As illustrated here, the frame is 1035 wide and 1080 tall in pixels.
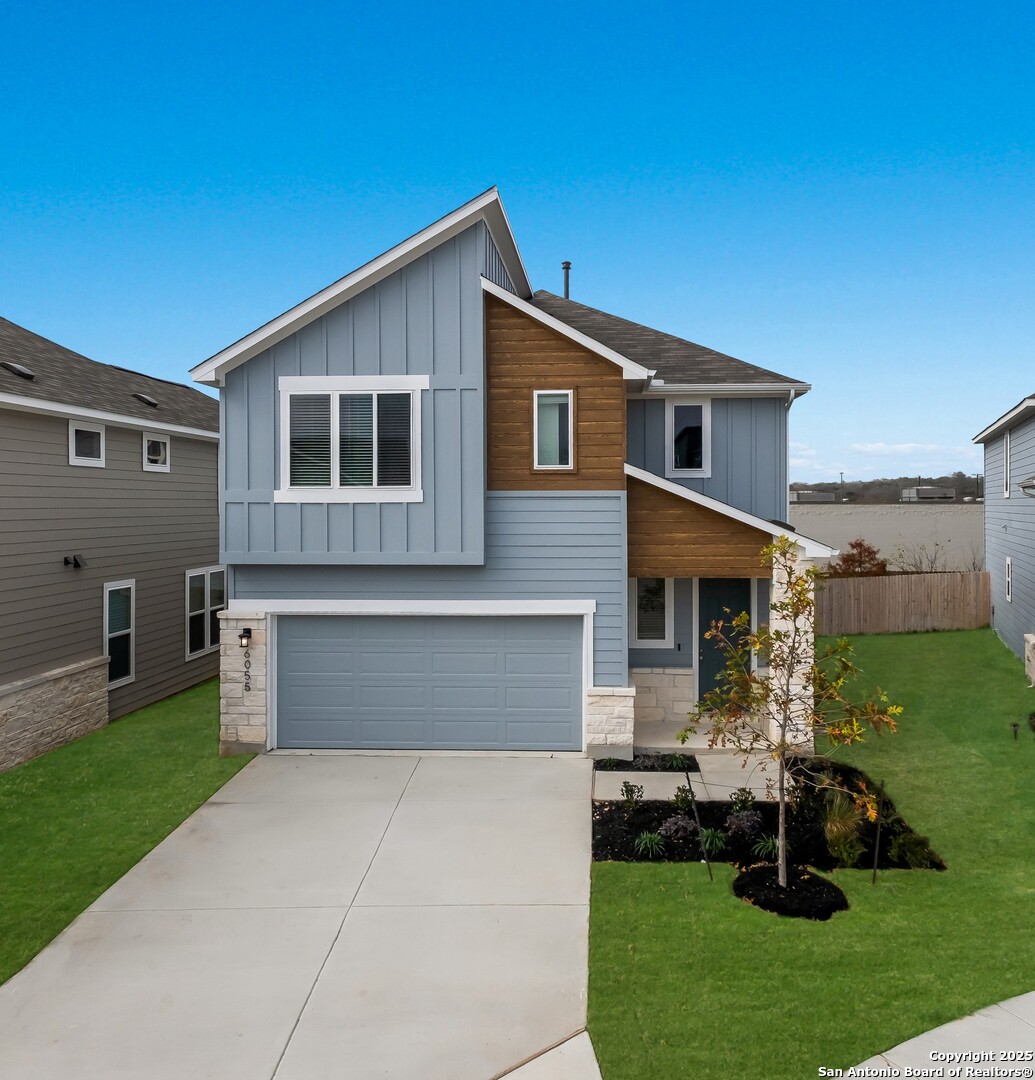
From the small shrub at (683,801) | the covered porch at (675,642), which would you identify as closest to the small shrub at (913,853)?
the small shrub at (683,801)

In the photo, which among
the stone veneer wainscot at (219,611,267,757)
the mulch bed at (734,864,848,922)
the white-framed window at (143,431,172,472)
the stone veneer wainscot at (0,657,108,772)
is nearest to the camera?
the mulch bed at (734,864,848,922)

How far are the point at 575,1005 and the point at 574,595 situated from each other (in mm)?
6324

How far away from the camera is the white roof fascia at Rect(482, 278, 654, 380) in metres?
11.0

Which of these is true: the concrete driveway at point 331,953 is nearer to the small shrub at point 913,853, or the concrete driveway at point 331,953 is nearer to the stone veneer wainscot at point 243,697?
the stone veneer wainscot at point 243,697

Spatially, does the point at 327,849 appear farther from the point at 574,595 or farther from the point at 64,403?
the point at 64,403

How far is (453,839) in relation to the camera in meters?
8.47

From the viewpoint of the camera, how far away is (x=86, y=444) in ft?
45.3

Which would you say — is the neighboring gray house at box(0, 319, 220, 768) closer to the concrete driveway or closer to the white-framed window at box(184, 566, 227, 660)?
the white-framed window at box(184, 566, 227, 660)

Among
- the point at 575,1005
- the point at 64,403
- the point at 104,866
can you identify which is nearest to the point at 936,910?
the point at 575,1005

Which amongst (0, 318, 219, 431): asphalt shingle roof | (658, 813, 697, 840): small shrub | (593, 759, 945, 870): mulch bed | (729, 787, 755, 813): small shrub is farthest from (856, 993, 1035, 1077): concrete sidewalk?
(0, 318, 219, 431): asphalt shingle roof

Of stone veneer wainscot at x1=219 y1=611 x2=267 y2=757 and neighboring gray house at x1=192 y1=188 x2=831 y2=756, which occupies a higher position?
neighboring gray house at x1=192 y1=188 x2=831 y2=756

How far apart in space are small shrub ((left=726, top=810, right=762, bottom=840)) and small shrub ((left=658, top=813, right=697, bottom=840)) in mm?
369

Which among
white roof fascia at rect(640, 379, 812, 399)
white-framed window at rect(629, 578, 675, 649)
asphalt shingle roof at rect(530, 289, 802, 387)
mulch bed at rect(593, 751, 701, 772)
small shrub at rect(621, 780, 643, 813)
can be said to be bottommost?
mulch bed at rect(593, 751, 701, 772)

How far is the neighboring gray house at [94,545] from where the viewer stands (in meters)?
12.0
